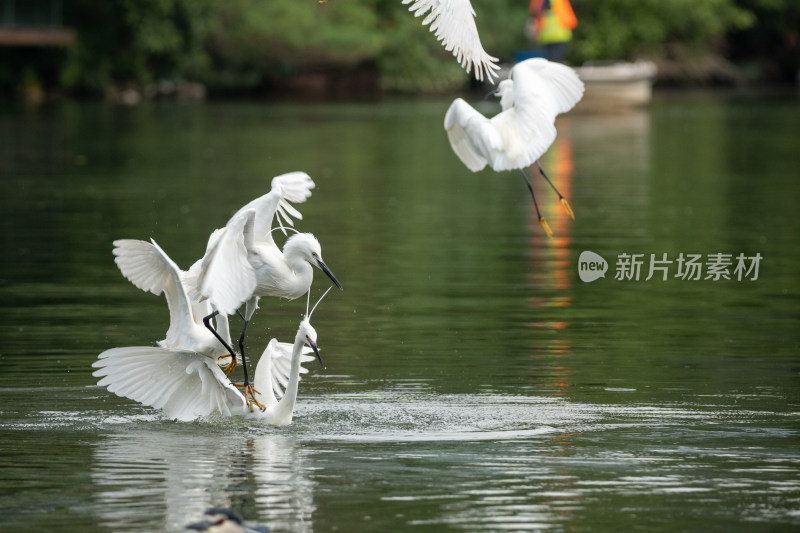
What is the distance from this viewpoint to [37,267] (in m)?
15.9

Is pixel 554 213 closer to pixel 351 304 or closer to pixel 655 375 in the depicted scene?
pixel 351 304

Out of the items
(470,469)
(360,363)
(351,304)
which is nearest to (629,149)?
(351,304)

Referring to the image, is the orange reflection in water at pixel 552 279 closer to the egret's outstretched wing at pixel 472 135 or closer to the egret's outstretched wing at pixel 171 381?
the egret's outstretched wing at pixel 472 135

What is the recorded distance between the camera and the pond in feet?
24.9

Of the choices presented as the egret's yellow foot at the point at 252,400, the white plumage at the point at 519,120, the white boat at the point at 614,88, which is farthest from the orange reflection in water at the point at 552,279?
the white boat at the point at 614,88

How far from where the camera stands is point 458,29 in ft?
32.4

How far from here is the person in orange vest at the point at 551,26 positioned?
4800cm

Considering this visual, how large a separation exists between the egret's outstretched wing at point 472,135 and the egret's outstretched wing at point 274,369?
5.34 feet

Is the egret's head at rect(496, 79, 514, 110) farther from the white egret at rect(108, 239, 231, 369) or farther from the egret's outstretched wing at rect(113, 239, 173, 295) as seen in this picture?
the egret's outstretched wing at rect(113, 239, 173, 295)

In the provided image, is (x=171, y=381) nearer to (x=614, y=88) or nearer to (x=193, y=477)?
(x=193, y=477)


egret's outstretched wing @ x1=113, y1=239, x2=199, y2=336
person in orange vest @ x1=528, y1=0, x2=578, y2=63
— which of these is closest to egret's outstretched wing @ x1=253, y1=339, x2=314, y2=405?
egret's outstretched wing @ x1=113, y1=239, x2=199, y2=336

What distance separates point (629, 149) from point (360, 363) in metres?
23.1

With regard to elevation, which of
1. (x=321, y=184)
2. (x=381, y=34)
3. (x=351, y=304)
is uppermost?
(x=381, y=34)

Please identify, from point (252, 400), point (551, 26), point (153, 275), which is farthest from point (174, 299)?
point (551, 26)
